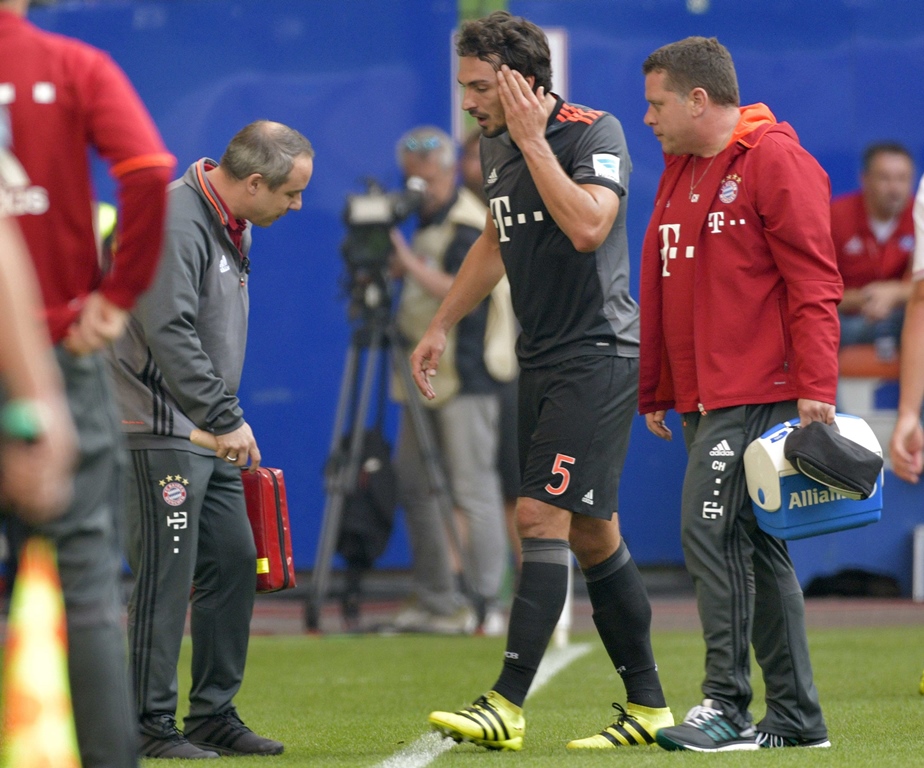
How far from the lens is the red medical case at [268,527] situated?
494 cm

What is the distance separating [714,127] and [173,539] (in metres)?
1.92

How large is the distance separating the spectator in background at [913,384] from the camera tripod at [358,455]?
345cm

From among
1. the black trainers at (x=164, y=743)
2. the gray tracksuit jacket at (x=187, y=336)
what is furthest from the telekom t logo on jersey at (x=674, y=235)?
the black trainers at (x=164, y=743)

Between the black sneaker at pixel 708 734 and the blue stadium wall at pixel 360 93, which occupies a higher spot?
the blue stadium wall at pixel 360 93

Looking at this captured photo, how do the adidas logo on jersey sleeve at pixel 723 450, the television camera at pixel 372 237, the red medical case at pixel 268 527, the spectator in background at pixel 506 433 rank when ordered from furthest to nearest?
the spectator in background at pixel 506 433 → the television camera at pixel 372 237 → the red medical case at pixel 268 527 → the adidas logo on jersey sleeve at pixel 723 450

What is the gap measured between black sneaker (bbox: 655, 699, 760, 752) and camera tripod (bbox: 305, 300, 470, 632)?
378 cm

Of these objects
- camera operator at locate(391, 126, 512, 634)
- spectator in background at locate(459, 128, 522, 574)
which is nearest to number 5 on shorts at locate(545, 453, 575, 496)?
camera operator at locate(391, 126, 512, 634)

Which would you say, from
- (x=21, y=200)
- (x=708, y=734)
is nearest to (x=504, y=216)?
(x=708, y=734)

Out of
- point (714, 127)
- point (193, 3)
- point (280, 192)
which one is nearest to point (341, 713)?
point (280, 192)

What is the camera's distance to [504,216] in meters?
4.73

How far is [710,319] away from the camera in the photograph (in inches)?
179

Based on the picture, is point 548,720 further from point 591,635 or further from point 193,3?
point 193,3

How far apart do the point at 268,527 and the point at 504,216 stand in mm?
1191

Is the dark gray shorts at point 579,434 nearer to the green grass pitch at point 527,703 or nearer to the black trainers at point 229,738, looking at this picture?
the green grass pitch at point 527,703
